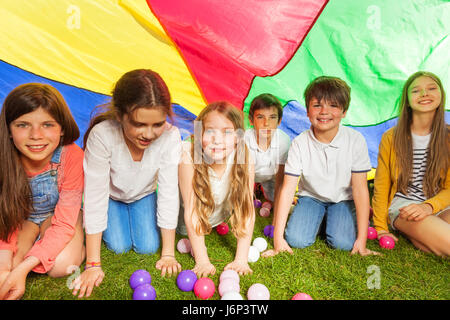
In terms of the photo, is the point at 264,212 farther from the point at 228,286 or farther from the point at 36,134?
the point at 36,134

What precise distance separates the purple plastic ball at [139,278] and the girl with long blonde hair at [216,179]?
0.20m

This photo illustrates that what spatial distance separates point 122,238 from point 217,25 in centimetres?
131

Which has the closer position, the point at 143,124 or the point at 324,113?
the point at 143,124

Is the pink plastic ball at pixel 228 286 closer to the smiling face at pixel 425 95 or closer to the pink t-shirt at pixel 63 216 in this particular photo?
the pink t-shirt at pixel 63 216

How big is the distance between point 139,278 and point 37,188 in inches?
23.0

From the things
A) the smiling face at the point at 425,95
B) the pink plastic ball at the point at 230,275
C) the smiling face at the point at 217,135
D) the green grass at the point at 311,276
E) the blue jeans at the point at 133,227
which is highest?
the smiling face at the point at 425,95

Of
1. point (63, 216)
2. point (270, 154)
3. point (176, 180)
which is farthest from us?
point (270, 154)

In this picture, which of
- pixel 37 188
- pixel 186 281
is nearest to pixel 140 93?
pixel 37 188

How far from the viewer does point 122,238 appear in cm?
164

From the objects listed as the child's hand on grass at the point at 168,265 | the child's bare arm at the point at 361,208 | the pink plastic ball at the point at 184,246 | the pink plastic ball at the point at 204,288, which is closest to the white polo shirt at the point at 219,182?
the pink plastic ball at the point at 184,246

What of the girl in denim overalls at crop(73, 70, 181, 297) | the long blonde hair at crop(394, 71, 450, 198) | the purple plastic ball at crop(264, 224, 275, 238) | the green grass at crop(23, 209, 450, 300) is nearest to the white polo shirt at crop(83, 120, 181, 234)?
the girl in denim overalls at crop(73, 70, 181, 297)

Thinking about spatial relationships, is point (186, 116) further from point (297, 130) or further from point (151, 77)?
point (151, 77)

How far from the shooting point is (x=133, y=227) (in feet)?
5.39

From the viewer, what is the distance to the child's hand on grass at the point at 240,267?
1.42m
